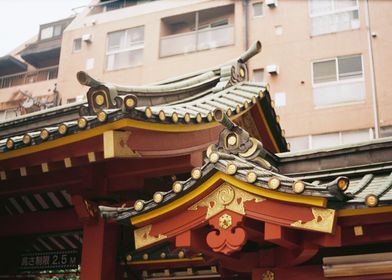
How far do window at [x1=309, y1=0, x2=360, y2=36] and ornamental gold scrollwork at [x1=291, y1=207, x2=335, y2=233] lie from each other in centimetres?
2056

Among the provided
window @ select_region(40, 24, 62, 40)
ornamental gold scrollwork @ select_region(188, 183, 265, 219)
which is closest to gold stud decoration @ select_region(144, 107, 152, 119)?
ornamental gold scrollwork @ select_region(188, 183, 265, 219)

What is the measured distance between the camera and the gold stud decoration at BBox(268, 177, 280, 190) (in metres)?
4.93

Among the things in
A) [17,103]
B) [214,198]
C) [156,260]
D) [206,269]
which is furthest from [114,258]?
[17,103]

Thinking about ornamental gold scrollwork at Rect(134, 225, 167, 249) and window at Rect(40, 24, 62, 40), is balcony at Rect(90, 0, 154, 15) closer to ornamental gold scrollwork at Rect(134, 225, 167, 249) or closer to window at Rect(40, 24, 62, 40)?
window at Rect(40, 24, 62, 40)

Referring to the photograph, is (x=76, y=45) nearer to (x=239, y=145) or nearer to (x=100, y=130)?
(x=100, y=130)

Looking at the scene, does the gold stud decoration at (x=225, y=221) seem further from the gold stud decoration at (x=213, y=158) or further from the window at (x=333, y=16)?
the window at (x=333, y=16)

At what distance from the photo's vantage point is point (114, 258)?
7656 mm

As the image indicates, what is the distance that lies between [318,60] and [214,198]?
19745mm

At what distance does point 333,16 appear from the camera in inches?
958

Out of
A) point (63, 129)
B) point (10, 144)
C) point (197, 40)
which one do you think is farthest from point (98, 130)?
point (197, 40)

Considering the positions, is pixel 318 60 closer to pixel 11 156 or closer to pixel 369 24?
pixel 369 24

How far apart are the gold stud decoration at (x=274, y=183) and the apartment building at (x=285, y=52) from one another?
1731 cm

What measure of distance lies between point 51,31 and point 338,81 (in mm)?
25383

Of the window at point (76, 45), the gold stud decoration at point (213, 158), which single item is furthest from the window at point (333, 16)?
the gold stud decoration at point (213, 158)
